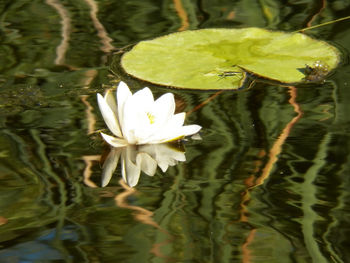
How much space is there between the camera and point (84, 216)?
4.91 feet

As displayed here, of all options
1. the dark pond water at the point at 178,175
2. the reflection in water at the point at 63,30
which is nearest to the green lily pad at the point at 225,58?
the dark pond water at the point at 178,175

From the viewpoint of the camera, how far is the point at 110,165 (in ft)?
5.71

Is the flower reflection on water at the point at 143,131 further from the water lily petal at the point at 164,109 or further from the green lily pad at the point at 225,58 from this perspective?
the green lily pad at the point at 225,58

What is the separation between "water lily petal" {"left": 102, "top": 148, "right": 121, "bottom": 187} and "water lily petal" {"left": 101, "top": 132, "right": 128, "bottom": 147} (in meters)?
0.02

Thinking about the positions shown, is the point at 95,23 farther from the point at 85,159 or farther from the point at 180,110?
the point at 85,159

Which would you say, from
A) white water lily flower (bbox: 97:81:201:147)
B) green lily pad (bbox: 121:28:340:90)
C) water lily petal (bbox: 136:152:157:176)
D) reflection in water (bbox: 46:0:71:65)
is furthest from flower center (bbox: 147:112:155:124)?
reflection in water (bbox: 46:0:71:65)

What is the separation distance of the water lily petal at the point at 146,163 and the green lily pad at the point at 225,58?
0.48 meters

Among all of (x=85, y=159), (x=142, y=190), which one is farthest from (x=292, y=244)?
(x=85, y=159)

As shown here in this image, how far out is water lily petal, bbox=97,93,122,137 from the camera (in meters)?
1.84

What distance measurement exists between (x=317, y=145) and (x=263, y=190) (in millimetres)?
297

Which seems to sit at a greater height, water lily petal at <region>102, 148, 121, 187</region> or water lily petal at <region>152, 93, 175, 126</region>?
water lily petal at <region>152, 93, 175, 126</region>

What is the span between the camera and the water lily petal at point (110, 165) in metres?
1.67

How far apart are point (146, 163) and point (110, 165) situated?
0.09m

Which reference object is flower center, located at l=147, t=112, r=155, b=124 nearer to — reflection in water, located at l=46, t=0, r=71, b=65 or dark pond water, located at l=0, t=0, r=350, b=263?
dark pond water, located at l=0, t=0, r=350, b=263
